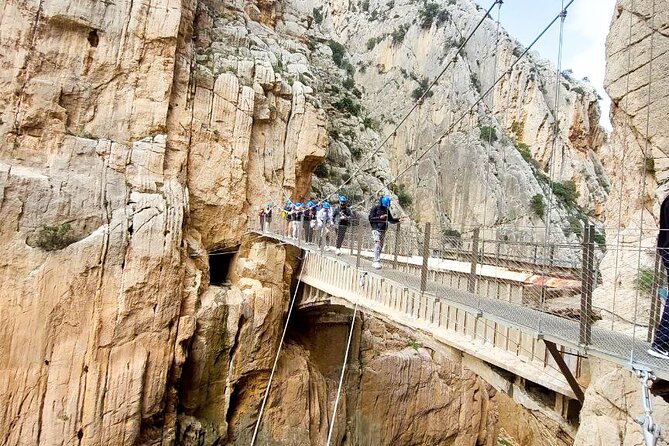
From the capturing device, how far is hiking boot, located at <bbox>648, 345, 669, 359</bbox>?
2779 millimetres

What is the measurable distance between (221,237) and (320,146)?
16.1 feet

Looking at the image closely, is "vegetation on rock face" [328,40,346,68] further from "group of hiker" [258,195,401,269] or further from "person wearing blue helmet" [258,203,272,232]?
"person wearing blue helmet" [258,203,272,232]

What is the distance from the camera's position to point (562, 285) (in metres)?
4.77

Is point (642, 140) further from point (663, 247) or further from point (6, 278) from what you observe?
point (6, 278)

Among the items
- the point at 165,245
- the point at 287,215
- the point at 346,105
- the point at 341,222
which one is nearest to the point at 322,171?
the point at 346,105

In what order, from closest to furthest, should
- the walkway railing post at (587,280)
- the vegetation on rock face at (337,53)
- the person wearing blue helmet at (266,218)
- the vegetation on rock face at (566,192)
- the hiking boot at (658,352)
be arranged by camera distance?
the hiking boot at (658,352) < the walkway railing post at (587,280) < the person wearing blue helmet at (266,218) < the vegetation on rock face at (337,53) < the vegetation on rock face at (566,192)

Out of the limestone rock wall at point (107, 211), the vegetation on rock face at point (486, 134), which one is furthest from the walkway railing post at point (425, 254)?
the vegetation on rock face at point (486, 134)

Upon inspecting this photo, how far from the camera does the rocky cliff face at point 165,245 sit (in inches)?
313

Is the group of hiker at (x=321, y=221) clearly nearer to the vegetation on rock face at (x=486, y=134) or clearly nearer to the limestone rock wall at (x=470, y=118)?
the limestone rock wall at (x=470, y=118)

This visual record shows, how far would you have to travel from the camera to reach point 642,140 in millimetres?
5414

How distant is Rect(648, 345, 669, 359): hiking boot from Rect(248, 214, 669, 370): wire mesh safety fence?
0.13 ft

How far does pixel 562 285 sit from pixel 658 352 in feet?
6.60

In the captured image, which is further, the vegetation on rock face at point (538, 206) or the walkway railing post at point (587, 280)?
the vegetation on rock face at point (538, 206)

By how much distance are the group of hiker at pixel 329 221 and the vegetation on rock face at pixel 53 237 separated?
5.00m
